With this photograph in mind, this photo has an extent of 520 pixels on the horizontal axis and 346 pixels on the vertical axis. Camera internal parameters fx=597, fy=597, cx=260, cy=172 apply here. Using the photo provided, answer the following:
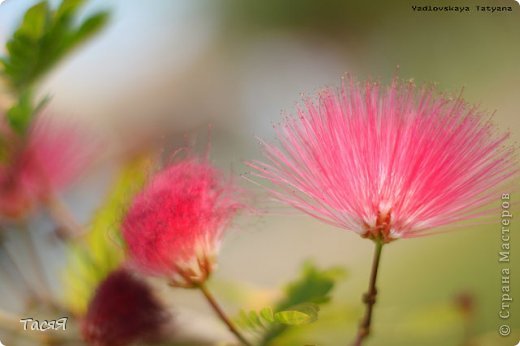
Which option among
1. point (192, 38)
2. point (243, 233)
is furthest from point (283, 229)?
point (192, 38)

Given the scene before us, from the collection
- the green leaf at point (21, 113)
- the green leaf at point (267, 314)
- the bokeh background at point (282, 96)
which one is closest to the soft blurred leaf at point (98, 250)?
the bokeh background at point (282, 96)

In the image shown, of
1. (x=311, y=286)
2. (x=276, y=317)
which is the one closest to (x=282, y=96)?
(x=311, y=286)

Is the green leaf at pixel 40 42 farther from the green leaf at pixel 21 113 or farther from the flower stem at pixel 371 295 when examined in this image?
the flower stem at pixel 371 295

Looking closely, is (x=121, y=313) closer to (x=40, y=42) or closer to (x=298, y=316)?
(x=298, y=316)

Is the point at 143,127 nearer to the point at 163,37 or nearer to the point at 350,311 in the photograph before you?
the point at 163,37

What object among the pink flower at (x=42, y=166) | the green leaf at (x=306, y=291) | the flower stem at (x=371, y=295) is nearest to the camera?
the flower stem at (x=371, y=295)

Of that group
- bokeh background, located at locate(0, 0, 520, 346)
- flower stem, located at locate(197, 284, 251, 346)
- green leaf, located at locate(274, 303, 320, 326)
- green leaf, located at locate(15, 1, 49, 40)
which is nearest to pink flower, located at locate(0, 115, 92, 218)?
bokeh background, located at locate(0, 0, 520, 346)
